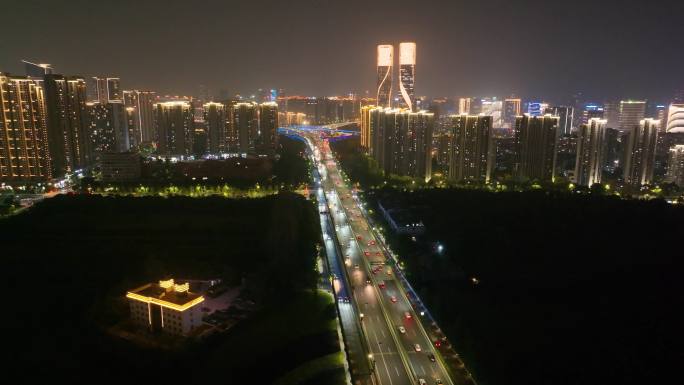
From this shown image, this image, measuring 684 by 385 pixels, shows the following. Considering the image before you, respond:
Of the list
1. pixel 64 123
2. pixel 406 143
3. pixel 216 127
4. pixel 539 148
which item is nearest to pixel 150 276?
pixel 406 143

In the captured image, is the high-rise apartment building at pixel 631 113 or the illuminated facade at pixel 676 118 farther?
the high-rise apartment building at pixel 631 113

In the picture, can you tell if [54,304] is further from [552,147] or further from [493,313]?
[552,147]

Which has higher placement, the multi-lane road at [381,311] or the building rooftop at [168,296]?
the building rooftop at [168,296]

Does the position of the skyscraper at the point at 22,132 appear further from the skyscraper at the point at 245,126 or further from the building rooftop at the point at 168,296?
the building rooftop at the point at 168,296

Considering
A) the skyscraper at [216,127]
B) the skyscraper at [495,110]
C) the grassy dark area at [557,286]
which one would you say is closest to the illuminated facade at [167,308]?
the grassy dark area at [557,286]

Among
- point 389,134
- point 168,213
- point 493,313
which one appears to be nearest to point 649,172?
point 389,134

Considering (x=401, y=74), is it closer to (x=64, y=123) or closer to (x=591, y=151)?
(x=591, y=151)

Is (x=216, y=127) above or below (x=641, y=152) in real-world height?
above

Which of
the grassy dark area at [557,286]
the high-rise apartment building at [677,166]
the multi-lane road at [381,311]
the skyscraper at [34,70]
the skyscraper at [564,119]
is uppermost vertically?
the skyscraper at [34,70]
